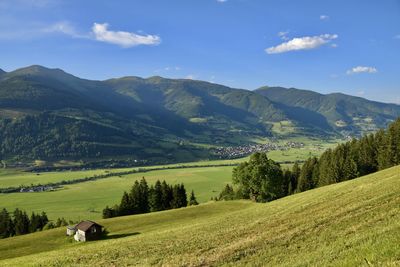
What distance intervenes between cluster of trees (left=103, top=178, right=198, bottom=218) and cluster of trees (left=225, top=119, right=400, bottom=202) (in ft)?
59.4

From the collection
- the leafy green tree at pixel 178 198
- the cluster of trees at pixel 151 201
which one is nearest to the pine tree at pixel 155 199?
the cluster of trees at pixel 151 201

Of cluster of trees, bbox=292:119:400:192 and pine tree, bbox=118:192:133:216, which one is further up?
cluster of trees, bbox=292:119:400:192

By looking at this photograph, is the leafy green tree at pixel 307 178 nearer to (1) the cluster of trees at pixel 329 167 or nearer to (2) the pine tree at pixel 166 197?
(1) the cluster of trees at pixel 329 167

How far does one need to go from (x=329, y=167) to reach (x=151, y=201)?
174ft

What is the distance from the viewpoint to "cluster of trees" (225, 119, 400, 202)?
10012cm

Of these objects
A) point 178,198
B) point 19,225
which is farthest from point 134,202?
point 19,225

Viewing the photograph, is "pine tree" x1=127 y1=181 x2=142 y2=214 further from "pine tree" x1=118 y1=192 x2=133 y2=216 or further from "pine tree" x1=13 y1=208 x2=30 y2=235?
"pine tree" x1=13 y1=208 x2=30 y2=235

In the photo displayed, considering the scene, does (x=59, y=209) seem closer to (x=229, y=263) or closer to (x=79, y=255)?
(x=79, y=255)

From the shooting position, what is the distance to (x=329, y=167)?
108 m

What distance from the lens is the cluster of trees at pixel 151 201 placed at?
114 metres

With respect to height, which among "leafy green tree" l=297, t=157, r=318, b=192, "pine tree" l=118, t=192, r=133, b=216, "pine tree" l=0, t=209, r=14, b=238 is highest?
"leafy green tree" l=297, t=157, r=318, b=192

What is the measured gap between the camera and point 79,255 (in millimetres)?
44688

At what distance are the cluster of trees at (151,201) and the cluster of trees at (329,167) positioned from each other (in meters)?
18.1

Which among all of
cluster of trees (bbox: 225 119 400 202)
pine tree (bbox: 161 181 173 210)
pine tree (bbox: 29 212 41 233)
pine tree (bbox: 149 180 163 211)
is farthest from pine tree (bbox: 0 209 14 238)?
cluster of trees (bbox: 225 119 400 202)
